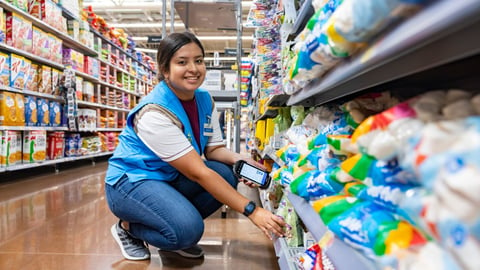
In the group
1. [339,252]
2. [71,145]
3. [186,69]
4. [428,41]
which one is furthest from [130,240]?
[71,145]

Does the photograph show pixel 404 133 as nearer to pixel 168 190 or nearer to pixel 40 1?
pixel 168 190

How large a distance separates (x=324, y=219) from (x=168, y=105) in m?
0.99

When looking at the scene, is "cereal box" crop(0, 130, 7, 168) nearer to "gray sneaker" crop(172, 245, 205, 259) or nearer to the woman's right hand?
"gray sneaker" crop(172, 245, 205, 259)

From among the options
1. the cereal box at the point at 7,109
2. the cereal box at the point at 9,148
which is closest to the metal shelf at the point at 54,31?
the cereal box at the point at 7,109

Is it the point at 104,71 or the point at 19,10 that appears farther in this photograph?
the point at 104,71

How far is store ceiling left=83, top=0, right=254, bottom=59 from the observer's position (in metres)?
3.54

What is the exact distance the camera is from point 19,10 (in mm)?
3635

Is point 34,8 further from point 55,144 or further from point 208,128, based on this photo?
point 208,128

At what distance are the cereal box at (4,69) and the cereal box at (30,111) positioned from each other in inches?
16.1

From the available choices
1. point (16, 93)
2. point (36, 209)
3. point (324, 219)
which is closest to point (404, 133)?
point (324, 219)

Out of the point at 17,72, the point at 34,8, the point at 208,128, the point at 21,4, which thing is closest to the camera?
the point at 208,128

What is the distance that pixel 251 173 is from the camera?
1550 mm

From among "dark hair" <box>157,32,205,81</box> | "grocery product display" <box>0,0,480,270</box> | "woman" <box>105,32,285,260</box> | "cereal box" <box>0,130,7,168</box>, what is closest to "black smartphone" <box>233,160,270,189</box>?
"woman" <box>105,32,285,260</box>

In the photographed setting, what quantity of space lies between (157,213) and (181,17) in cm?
297
